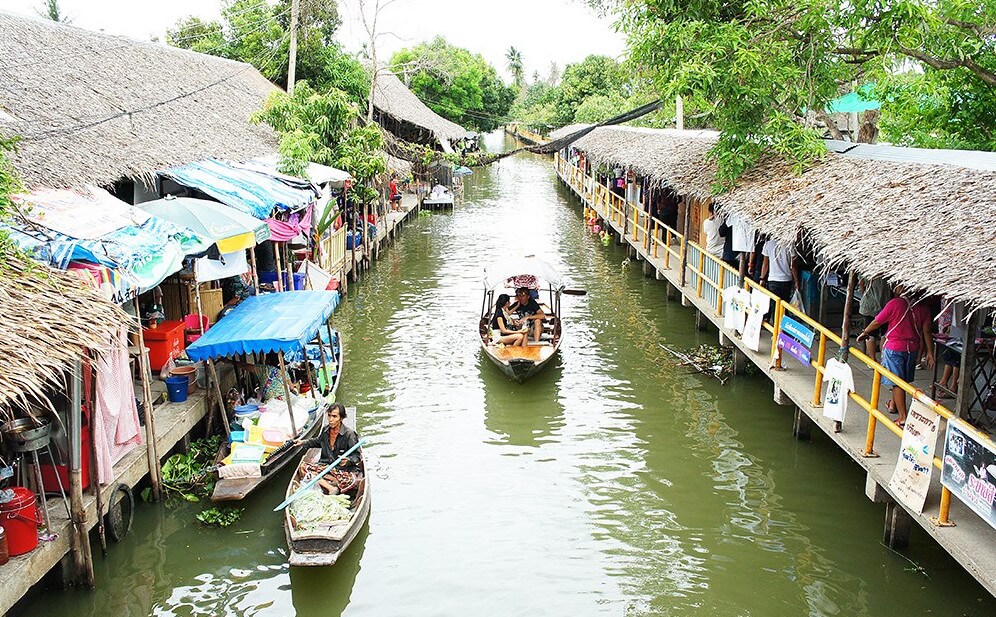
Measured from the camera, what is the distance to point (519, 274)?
1514 centimetres

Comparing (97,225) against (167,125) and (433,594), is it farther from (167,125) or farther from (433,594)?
(167,125)

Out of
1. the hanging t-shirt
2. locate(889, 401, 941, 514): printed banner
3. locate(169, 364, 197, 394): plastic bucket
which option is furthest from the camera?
locate(169, 364, 197, 394): plastic bucket

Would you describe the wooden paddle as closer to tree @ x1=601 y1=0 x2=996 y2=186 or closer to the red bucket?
the red bucket

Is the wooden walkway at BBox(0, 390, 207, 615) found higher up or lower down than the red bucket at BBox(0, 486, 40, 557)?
lower down

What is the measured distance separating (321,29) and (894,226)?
26.6m

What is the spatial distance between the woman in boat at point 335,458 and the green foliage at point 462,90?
4660 centimetres

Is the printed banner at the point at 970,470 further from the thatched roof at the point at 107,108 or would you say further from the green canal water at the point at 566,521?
the thatched roof at the point at 107,108

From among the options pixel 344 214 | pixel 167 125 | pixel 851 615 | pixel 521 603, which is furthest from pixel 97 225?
pixel 344 214

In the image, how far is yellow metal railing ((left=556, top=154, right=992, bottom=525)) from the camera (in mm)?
8102

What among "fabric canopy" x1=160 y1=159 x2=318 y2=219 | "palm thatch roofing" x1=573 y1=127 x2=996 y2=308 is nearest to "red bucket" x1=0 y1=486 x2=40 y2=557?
"fabric canopy" x1=160 y1=159 x2=318 y2=219

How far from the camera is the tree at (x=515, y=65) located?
11738 centimetres

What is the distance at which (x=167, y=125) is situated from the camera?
16.3 meters

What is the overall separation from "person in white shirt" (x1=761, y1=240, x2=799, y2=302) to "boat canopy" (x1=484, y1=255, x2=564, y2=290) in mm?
3753

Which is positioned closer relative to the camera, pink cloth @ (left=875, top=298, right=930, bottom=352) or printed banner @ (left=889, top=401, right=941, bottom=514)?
printed banner @ (left=889, top=401, right=941, bottom=514)
